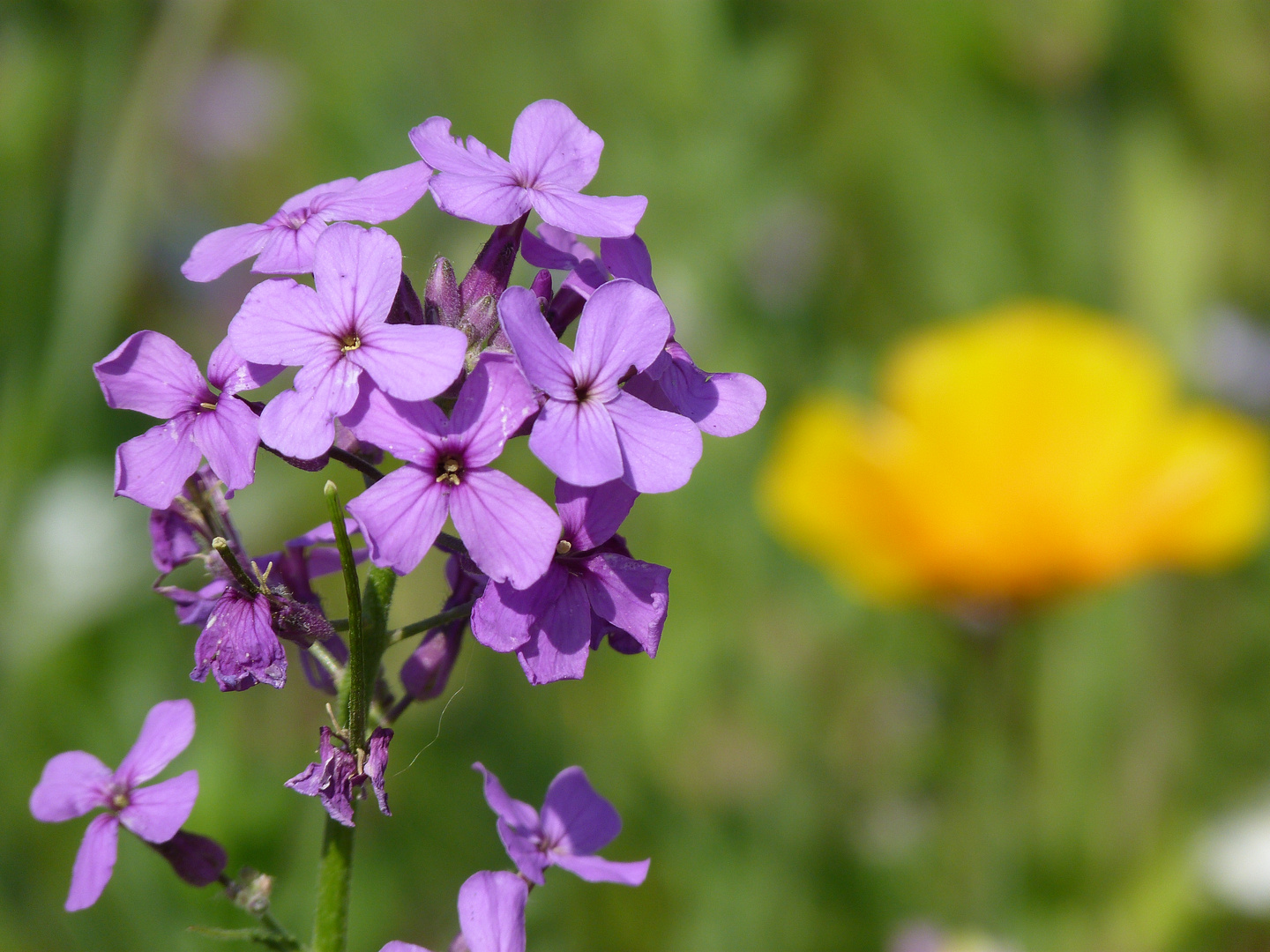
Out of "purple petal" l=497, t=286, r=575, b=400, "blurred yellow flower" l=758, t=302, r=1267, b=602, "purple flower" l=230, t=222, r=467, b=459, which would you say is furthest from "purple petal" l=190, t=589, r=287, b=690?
"blurred yellow flower" l=758, t=302, r=1267, b=602

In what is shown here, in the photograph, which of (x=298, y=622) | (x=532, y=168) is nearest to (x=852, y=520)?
(x=532, y=168)

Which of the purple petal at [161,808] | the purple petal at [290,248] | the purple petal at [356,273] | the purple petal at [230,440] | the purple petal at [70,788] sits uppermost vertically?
the purple petal at [290,248]

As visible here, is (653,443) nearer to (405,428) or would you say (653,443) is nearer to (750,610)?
(405,428)

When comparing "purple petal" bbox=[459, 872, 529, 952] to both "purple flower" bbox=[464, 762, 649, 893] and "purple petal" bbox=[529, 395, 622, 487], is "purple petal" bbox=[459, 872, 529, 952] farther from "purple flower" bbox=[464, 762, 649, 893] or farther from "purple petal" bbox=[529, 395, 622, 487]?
"purple petal" bbox=[529, 395, 622, 487]

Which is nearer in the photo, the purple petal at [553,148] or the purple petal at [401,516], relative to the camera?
the purple petal at [401,516]

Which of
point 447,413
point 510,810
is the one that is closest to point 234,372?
point 447,413

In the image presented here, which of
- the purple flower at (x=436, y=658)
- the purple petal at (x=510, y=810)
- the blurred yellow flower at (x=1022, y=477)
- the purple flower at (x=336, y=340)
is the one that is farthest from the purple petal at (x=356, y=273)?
the blurred yellow flower at (x=1022, y=477)

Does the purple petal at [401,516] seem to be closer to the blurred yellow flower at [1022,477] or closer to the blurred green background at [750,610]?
the blurred green background at [750,610]
